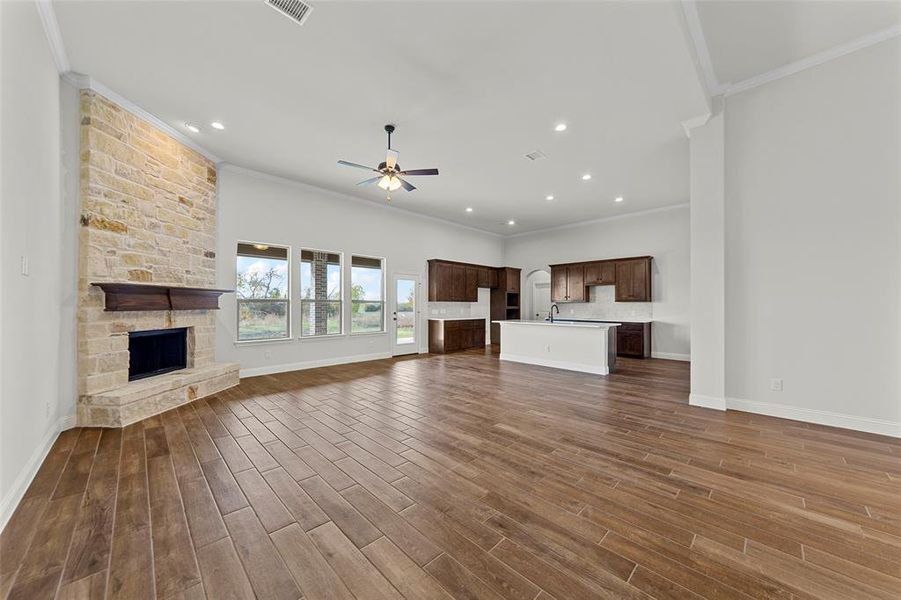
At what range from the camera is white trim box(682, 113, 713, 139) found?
12.6ft

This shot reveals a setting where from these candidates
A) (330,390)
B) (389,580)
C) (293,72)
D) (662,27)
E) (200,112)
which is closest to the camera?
(389,580)

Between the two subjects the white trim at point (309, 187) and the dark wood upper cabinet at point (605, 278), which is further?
the dark wood upper cabinet at point (605, 278)

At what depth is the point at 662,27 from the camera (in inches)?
103

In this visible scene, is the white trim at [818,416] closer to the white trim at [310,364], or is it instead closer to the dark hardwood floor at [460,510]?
the dark hardwood floor at [460,510]

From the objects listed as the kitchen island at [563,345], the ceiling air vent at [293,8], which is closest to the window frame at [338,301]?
the kitchen island at [563,345]

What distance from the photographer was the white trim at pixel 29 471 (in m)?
1.90

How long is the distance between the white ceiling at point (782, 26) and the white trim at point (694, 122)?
498 millimetres

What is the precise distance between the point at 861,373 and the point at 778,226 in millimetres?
1567

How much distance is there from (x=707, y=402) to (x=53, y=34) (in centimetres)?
709

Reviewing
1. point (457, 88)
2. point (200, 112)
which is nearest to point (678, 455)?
point (457, 88)

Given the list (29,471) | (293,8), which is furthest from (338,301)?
(293,8)

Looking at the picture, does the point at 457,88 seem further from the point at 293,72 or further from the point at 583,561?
the point at 583,561

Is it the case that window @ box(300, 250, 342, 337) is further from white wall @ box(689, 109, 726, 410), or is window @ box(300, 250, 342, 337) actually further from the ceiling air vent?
white wall @ box(689, 109, 726, 410)

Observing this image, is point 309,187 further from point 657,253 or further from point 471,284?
point 657,253
